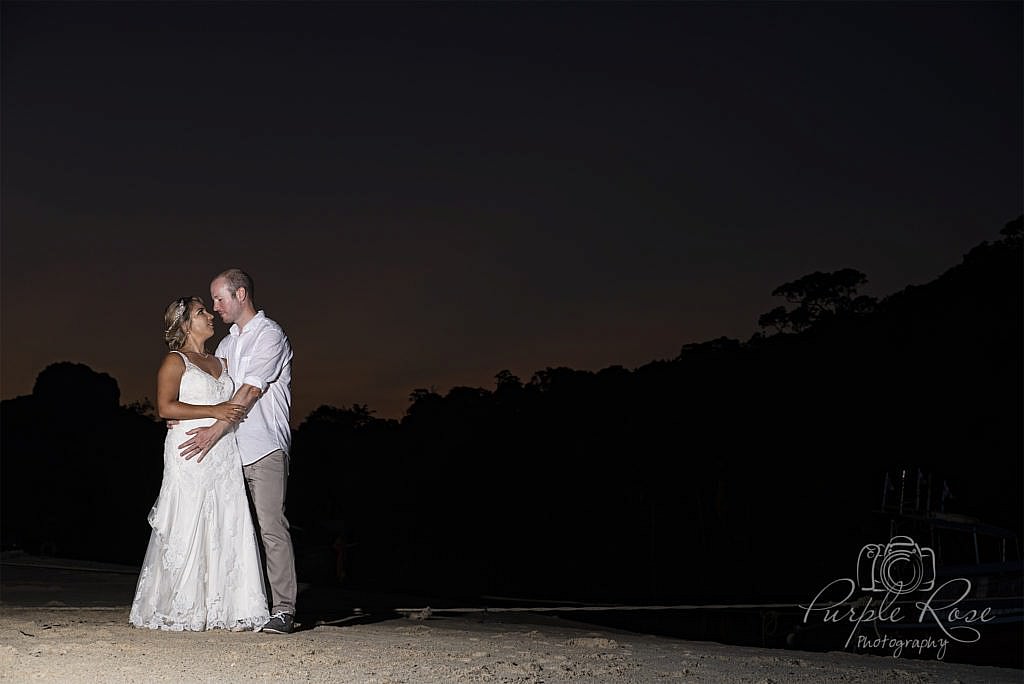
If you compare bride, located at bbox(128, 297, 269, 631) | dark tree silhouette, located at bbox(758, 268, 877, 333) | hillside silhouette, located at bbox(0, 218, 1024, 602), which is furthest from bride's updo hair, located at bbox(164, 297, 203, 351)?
dark tree silhouette, located at bbox(758, 268, 877, 333)

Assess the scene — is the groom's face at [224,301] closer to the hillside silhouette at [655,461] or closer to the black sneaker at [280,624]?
the black sneaker at [280,624]

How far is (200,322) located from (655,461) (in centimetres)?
4577

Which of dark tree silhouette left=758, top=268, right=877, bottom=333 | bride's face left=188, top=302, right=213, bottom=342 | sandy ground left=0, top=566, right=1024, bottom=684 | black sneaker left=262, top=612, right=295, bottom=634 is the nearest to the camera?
sandy ground left=0, top=566, right=1024, bottom=684

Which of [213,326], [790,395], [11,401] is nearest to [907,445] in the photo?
[790,395]

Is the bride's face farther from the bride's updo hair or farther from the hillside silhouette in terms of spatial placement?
the hillside silhouette

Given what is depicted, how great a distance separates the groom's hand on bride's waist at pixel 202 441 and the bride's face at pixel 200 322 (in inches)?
20.8

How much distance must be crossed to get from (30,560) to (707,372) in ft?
140

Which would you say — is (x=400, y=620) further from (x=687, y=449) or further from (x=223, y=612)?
(x=687, y=449)

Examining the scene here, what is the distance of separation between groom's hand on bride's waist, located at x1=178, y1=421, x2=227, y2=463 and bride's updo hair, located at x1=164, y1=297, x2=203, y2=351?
0.50 meters

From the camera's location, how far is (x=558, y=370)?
2427 inches

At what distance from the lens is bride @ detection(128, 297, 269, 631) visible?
5.30 metres

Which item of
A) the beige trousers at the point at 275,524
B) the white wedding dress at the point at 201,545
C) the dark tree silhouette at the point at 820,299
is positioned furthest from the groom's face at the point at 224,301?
the dark tree silhouette at the point at 820,299

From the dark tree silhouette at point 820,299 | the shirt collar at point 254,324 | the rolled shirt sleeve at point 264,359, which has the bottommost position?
the rolled shirt sleeve at point 264,359

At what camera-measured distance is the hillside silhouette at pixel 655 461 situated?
3719 centimetres
